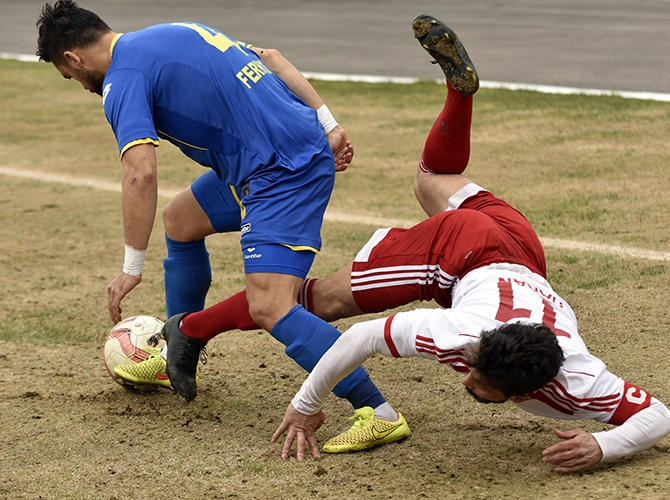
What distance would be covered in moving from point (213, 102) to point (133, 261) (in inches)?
28.3

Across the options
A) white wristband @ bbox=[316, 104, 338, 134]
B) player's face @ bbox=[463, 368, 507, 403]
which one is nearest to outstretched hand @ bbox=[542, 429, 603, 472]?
player's face @ bbox=[463, 368, 507, 403]

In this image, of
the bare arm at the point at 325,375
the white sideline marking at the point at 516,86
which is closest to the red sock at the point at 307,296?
the bare arm at the point at 325,375

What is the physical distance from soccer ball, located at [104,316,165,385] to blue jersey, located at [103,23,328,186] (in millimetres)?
933

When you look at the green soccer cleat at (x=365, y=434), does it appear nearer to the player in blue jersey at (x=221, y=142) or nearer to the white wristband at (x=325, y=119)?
the player in blue jersey at (x=221, y=142)

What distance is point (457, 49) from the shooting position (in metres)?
4.59

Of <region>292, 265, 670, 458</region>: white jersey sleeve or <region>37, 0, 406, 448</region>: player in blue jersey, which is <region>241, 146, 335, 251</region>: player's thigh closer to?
<region>37, 0, 406, 448</region>: player in blue jersey

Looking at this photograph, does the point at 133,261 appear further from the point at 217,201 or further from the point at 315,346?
the point at 315,346

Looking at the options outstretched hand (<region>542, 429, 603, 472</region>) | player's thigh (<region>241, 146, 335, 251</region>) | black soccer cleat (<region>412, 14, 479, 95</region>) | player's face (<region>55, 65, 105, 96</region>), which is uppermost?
black soccer cleat (<region>412, 14, 479, 95</region>)

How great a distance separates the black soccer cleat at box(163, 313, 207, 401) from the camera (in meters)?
3.90

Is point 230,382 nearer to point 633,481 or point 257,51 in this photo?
point 257,51

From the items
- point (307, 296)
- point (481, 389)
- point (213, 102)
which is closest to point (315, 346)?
point (307, 296)

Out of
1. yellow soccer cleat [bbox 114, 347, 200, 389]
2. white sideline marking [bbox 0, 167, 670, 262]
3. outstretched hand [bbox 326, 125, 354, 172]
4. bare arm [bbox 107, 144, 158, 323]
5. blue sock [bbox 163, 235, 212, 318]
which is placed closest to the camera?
bare arm [bbox 107, 144, 158, 323]

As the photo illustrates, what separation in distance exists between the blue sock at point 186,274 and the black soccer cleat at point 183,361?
1.64ft

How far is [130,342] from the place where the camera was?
14.0ft
